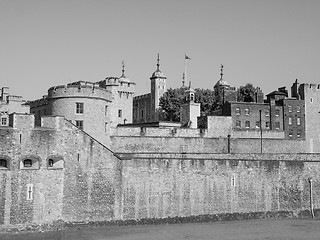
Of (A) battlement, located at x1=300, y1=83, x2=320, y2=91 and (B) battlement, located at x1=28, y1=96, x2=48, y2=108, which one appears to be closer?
(B) battlement, located at x1=28, y1=96, x2=48, y2=108

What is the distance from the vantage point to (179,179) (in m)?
35.2

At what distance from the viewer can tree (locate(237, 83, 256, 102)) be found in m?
72.5

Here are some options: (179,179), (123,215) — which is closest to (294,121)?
(179,179)

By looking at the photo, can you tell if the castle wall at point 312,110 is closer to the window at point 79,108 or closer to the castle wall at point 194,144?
the castle wall at point 194,144

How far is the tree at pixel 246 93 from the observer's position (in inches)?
2854

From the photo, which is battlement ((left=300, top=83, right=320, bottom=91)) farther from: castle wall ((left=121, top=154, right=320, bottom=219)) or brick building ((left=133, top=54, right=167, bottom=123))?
brick building ((left=133, top=54, right=167, bottom=123))

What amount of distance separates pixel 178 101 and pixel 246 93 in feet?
35.0

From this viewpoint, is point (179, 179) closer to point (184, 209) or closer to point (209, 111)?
point (184, 209)

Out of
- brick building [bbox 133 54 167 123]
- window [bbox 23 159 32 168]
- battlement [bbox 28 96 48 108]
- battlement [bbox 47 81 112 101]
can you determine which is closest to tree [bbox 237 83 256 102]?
brick building [bbox 133 54 167 123]

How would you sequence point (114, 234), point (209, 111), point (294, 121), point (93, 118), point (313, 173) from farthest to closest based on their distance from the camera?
point (209, 111), point (294, 121), point (313, 173), point (93, 118), point (114, 234)

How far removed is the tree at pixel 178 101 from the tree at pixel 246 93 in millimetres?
4227

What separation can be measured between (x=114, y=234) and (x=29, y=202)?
19.1ft

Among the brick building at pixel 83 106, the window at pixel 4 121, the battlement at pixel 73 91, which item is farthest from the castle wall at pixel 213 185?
Result: the window at pixel 4 121

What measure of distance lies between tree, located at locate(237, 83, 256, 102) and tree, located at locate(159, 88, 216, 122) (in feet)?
13.9
